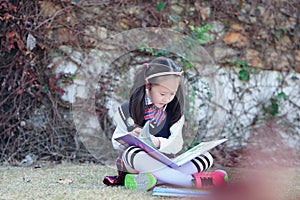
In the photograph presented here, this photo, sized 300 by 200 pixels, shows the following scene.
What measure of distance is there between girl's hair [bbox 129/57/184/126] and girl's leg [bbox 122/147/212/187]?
0.15 meters

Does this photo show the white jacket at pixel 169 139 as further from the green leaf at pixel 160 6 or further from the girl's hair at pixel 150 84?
the green leaf at pixel 160 6

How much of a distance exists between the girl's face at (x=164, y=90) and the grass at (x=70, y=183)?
39cm

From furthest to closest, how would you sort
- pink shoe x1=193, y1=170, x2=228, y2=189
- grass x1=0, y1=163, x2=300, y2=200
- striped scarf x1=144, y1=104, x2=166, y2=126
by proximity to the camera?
striped scarf x1=144, y1=104, x2=166, y2=126
pink shoe x1=193, y1=170, x2=228, y2=189
grass x1=0, y1=163, x2=300, y2=200

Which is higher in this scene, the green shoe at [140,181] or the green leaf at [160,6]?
the green leaf at [160,6]

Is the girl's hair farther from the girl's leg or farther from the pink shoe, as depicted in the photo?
the pink shoe

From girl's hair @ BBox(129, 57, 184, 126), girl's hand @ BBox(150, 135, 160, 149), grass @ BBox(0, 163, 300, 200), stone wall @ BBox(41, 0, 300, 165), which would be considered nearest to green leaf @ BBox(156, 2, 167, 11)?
stone wall @ BBox(41, 0, 300, 165)

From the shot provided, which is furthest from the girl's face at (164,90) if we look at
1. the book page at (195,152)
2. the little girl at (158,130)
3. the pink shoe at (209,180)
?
the pink shoe at (209,180)

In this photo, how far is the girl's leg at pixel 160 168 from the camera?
201 centimetres

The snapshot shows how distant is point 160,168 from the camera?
2.03 meters

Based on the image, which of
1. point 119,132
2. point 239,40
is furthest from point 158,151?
point 239,40

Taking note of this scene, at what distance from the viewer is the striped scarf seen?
6.92 ft

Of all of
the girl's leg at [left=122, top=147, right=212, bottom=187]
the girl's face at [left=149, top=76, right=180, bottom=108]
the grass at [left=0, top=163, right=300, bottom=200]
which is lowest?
the grass at [left=0, top=163, right=300, bottom=200]

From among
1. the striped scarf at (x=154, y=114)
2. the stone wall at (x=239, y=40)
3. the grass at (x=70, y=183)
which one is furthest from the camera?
the stone wall at (x=239, y=40)

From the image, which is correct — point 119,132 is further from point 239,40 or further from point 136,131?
point 239,40
